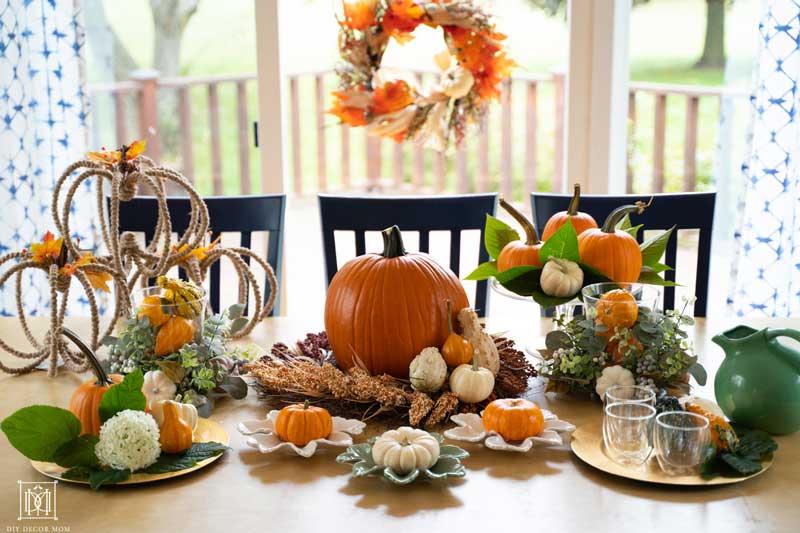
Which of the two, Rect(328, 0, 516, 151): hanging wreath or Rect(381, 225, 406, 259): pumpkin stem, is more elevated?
Rect(328, 0, 516, 151): hanging wreath

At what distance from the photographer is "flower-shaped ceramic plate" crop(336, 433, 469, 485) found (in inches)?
42.2

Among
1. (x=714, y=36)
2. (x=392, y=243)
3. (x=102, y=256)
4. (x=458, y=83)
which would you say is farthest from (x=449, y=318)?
(x=714, y=36)

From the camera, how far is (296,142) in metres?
4.44

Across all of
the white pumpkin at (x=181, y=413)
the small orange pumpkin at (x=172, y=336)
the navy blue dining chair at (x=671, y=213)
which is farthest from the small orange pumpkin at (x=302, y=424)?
the navy blue dining chair at (x=671, y=213)

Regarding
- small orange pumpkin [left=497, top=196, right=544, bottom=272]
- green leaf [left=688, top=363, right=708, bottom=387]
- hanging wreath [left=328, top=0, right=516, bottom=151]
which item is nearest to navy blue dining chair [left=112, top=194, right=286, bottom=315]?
small orange pumpkin [left=497, top=196, right=544, bottom=272]

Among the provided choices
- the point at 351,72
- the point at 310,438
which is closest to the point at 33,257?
the point at 310,438

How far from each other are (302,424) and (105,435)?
10.1 inches

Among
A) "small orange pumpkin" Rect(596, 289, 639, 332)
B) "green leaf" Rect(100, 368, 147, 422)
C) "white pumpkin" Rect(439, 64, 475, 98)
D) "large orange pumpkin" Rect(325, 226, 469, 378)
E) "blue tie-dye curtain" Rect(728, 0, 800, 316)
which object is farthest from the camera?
"white pumpkin" Rect(439, 64, 475, 98)

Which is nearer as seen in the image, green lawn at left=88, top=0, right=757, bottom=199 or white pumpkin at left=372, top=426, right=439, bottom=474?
white pumpkin at left=372, top=426, right=439, bottom=474

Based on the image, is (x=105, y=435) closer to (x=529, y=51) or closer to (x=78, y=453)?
(x=78, y=453)

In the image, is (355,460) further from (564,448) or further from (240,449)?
(564,448)

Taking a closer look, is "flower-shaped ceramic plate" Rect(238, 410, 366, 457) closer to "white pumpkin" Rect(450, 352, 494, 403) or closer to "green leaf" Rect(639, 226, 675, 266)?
"white pumpkin" Rect(450, 352, 494, 403)

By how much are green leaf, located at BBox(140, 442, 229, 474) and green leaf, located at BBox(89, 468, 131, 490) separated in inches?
1.4

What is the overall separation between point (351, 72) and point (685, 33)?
47.3 inches
